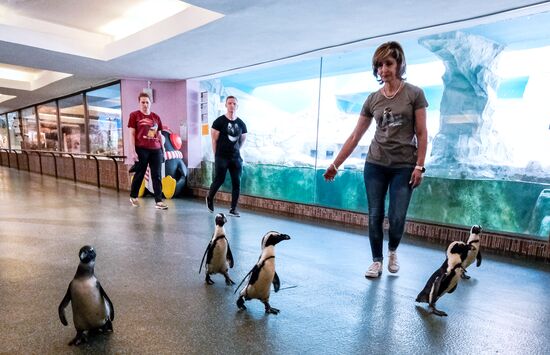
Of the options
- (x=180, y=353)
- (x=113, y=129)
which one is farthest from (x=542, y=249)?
(x=113, y=129)

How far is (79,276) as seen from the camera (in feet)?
4.28

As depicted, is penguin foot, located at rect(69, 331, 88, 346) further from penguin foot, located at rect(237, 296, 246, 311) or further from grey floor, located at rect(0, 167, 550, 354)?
penguin foot, located at rect(237, 296, 246, 311)

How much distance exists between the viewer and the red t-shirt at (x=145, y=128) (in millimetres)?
3980

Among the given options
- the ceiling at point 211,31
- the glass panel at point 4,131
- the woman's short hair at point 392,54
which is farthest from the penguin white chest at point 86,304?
the glass panel at point 4,131

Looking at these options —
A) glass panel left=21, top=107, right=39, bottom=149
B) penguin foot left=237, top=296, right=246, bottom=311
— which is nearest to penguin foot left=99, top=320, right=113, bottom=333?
penguin foot left=237, top=296, right=246, bottom=311

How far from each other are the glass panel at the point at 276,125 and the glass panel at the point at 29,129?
8189 mm

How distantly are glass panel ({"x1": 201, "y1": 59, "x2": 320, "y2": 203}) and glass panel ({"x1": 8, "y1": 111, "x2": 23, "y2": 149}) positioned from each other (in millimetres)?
10578

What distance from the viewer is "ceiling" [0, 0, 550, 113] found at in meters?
2.68

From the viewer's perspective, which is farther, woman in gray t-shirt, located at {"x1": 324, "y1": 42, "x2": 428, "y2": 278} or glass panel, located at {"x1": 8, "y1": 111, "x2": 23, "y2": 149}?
glass panel, located at {"x1": 8, "y1": 111, "x2": 23, "y2": 149}

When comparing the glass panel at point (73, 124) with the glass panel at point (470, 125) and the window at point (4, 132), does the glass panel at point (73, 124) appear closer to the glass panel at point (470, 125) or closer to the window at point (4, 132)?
the glass panel at point (470, 125)

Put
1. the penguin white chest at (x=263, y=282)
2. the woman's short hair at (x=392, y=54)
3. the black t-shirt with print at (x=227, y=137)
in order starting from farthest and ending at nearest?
the black t-shirt with print at (x=227, y=137) → the woman's short hair at (x=392, y=54) → the penguin white chest at (x=263, y=282)

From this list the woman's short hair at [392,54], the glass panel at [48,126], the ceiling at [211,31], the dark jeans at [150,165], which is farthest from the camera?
the glass panel at [48,126]

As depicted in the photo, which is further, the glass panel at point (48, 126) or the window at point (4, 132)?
the window at point (4, 132)

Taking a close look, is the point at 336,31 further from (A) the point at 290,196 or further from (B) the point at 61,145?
(B) the point at 61,145
